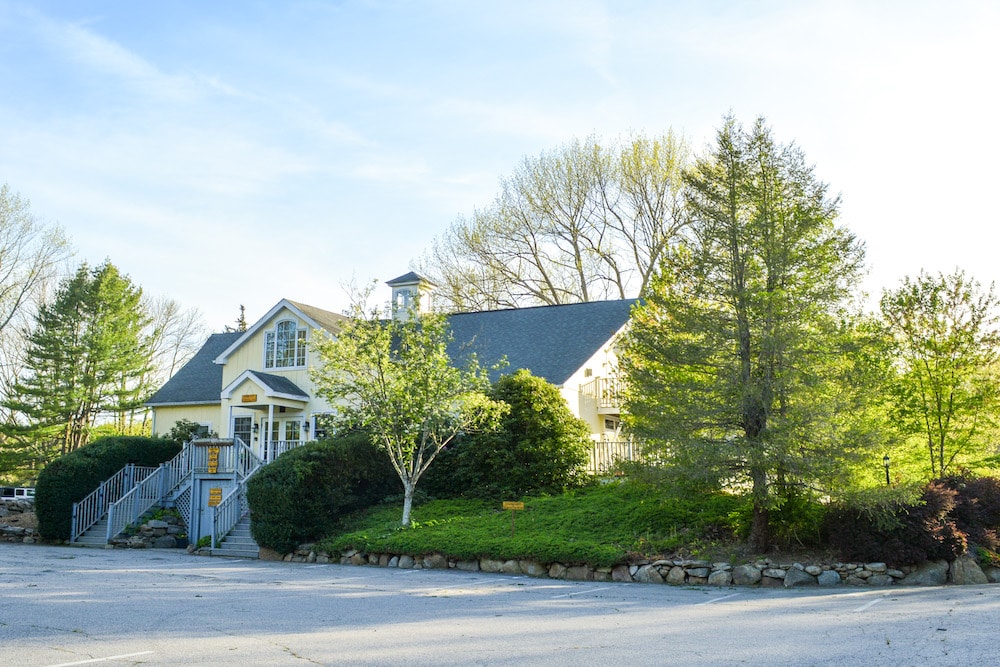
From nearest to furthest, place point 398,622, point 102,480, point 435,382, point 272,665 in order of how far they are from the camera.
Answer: point 272,665, point 398,622, point 435,382, point 102,480

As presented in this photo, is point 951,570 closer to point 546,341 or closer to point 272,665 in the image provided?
point 272,665

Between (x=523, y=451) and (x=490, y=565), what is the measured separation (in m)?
5.61

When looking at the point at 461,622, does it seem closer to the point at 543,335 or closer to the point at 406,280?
the point at 543,335

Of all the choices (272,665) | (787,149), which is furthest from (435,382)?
(272,665)

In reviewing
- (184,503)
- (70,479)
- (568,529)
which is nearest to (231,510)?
(184,503)

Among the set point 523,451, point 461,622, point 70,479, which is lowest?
point 461,622

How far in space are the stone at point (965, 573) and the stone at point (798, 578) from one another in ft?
8.52

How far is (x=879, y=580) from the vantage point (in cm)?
1408

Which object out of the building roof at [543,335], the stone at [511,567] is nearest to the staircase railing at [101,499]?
the building roof at [543,335]

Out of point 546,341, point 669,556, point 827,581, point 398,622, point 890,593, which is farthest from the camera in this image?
point 546,341

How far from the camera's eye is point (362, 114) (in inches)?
559

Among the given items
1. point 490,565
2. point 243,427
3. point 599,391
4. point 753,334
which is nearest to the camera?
point 753,334

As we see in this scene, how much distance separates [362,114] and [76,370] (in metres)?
28.8

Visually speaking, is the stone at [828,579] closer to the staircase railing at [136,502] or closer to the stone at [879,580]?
the stone at [879,580]
